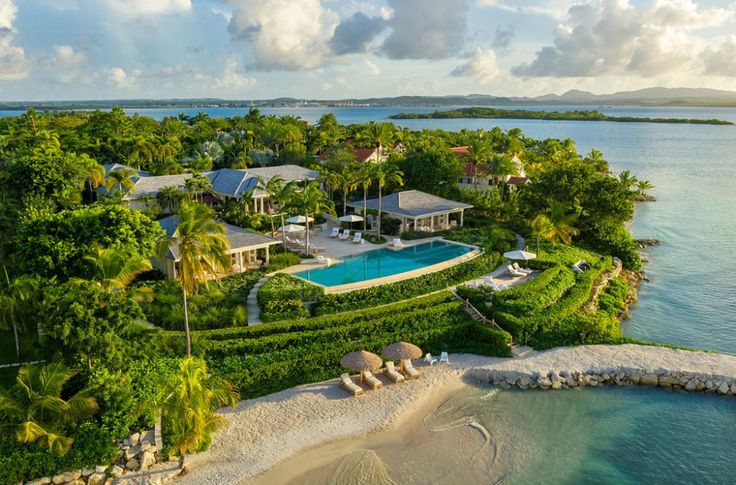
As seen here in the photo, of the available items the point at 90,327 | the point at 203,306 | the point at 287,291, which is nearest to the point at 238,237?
the point at 287,291

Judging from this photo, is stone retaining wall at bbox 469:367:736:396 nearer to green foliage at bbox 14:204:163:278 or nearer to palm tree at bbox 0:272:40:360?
green foliage at bbox 14:204:163:278

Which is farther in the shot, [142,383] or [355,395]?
[355,395]

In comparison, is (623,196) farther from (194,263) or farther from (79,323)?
(79,323)

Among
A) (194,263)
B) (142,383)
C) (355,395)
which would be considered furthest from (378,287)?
(142,383)

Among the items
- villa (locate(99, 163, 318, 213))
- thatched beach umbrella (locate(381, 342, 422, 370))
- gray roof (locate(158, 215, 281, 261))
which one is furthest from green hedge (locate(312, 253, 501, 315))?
villa (locate(99, 163, 318, 213))

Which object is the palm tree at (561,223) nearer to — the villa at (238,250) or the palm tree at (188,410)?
the villa at (238,250)

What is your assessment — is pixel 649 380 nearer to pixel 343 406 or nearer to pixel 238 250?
pixel 343 406
